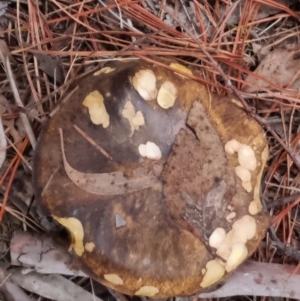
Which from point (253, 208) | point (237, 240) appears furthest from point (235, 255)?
point (253, 208)

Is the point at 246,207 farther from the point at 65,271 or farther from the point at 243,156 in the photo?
the point at 65,271

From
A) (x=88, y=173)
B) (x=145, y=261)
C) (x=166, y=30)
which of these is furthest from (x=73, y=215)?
(x=166, y=30)

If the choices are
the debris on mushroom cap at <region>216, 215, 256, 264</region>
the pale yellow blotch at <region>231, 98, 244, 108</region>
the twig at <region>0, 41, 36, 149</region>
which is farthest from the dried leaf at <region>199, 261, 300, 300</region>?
the twig at <region>0, 41, 36, 149</region>

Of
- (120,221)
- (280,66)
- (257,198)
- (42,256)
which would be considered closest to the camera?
(120,221)

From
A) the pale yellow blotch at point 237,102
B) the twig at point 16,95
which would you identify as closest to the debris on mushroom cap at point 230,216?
the pale yellow blotch at point 237,102

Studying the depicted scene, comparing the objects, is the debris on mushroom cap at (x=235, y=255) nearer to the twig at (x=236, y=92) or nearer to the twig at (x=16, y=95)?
the twig at (x=236, y=92)

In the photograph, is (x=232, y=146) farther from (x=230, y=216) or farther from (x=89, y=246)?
(x=89, y=246)
